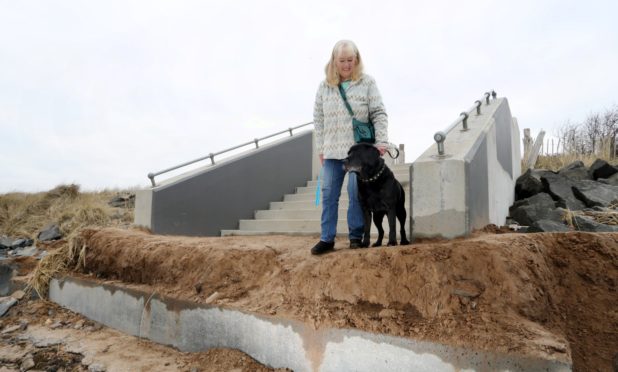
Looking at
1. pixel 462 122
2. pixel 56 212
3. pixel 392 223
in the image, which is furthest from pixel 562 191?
pixel 56 212

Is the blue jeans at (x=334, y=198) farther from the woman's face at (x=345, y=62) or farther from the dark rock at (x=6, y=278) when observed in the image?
the dark rock at (x=6, y=278)

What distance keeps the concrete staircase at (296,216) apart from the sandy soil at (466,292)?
6.41ft

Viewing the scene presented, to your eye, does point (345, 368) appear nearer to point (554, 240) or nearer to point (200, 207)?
point (554, 240)

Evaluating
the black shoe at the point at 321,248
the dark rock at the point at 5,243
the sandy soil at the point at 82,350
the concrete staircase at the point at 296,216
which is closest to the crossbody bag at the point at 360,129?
the black shoe at the point at 321,248

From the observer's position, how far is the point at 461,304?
2482mm

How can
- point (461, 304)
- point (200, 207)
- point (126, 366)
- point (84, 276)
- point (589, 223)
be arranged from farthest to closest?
point (200, 207), point (84, 276), point (589, 223), point (126, 366), point (461, 304)

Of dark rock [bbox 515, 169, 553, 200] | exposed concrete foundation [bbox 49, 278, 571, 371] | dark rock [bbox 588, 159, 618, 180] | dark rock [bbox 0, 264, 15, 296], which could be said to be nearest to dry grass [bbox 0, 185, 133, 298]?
dark rock [bbox 0, 264, 15, 296]

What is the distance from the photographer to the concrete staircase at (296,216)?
547 centimetres

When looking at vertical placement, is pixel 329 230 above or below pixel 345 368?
above

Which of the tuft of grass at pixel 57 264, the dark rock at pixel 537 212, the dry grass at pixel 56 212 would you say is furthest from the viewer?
the dry grass at pixel 56 212

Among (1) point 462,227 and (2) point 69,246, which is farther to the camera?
(2) point 69,246

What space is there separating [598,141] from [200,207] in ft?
30.5

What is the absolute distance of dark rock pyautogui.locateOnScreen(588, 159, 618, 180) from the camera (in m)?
6.63

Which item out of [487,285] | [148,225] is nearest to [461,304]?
[487,285]
